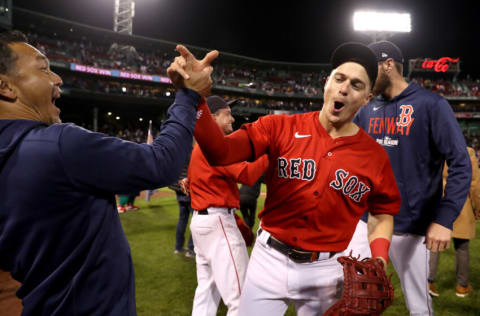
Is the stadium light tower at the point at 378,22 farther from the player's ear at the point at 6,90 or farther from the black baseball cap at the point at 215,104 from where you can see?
the player's ear at the point at 6,90

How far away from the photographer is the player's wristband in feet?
6.20

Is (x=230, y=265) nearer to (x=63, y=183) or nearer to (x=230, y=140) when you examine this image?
(x=230, y=140)

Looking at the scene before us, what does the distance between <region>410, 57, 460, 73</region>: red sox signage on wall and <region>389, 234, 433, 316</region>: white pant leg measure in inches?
2002

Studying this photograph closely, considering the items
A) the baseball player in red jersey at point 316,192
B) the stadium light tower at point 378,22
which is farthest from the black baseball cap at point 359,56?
the stadium light tower at point 378,22

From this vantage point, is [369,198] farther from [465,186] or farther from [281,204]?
[465,186]

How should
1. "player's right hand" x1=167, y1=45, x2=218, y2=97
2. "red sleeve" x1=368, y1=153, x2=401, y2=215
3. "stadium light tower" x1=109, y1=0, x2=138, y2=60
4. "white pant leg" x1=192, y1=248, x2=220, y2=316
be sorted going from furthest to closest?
"stadium light tower" x1=109, y1=0, x2=138, y2=60, "white pant leg" x1=192, y1=248, x2=220, y2=316, "red sleeve" x1=368, y1=153, x2=401, y2=215, "player's right hand" x1=167, y1=45, x2=218, y2=97

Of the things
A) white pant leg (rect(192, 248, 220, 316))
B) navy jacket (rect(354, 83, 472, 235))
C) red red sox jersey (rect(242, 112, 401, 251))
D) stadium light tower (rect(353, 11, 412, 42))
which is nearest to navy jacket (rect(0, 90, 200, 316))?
red red sox jersey (rect(242, 112, 401, 251))

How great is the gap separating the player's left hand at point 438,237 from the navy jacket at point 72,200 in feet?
6.48

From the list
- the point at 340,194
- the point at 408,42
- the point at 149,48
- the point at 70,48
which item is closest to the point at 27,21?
the point at 70,48

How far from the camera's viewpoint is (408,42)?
47.5 m

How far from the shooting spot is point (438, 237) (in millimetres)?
2229

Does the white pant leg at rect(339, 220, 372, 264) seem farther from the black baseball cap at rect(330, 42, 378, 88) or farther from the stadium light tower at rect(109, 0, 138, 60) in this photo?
the stadium light tower at rect(109, 0, 138, 60)

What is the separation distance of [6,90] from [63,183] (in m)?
0.47

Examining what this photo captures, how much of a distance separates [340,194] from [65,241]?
1.46 meters
